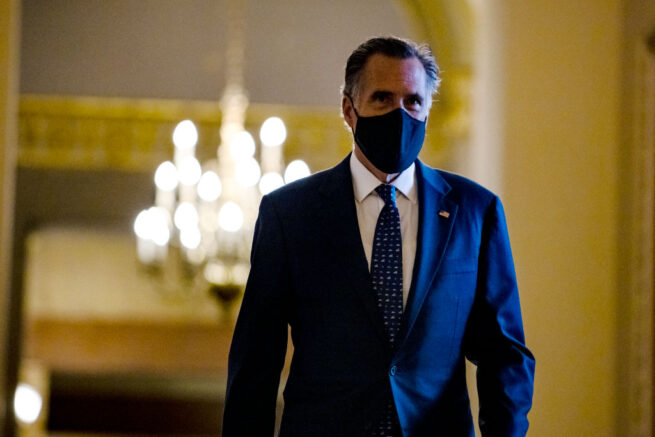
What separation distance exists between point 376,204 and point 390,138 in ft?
0.52

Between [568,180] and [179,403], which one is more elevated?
[568,180]

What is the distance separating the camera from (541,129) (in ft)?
14.2

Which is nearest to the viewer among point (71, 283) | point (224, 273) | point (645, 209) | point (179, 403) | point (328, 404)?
point (328, 404)

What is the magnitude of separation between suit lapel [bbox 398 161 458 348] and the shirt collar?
2 cm

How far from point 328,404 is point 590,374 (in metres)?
2.66

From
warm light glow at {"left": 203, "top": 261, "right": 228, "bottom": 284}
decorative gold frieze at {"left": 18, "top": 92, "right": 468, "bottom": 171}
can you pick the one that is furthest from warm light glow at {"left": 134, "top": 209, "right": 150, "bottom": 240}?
decorative gold frieze at {"left": 18, "top": 92, "right": 468, "bottom": 171}

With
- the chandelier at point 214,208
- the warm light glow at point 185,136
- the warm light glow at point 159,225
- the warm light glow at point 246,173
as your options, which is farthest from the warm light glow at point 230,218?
the warm light glow at point 185,136

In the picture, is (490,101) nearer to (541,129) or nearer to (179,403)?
(541,129)

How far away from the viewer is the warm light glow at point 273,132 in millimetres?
5758

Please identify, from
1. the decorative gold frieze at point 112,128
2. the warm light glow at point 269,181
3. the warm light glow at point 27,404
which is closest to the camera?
the warm light glow at point 269,181

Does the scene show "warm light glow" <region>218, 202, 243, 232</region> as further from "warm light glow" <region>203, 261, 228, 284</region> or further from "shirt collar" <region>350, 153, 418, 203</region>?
"shirt collar" <region>350, 153, 418, 203</region>

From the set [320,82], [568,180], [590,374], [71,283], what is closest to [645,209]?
[568,180]

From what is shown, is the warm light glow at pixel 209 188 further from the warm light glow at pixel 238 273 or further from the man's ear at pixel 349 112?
the man's ear at pixel 349 112

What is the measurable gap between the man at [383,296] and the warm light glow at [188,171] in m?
3.95
